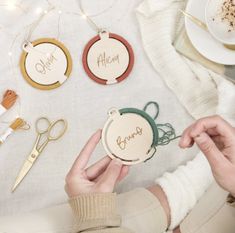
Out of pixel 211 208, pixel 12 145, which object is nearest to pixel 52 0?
pixel 12 145

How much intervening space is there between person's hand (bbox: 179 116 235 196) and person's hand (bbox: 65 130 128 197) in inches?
5.0

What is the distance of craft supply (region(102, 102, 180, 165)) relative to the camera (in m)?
0.84

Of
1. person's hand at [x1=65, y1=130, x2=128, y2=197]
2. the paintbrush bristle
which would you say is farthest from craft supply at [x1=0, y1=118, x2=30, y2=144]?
person's hand at [x1=65, y1=130, x2=128, y2=197]

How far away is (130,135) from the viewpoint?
85cm

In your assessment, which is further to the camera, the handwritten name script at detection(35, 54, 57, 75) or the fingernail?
the handwritten name script at detection(35, 54, 57, 75)

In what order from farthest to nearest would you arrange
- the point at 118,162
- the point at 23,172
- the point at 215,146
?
the point at 23,172
the point at 118,162
the point at 215,146

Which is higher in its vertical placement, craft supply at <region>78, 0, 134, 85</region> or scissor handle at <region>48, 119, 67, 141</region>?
craft supply at <region>78, 0, 134, 85</region>

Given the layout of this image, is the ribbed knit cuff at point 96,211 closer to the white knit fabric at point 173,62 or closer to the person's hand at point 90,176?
the person's hand at point 90,176

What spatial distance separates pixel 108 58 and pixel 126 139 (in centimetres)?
17

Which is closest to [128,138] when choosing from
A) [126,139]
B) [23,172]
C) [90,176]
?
[126,139]

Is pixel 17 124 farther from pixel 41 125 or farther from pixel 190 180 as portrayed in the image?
pixel 190 180

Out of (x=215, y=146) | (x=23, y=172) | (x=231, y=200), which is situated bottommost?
(x=231, y=200)

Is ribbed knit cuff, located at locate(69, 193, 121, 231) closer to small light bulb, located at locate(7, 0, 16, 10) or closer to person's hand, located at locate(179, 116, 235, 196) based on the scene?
person's hand, located at locate(179, 116, 235, 196)

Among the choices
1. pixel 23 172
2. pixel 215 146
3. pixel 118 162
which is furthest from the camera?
pixel 23 172
